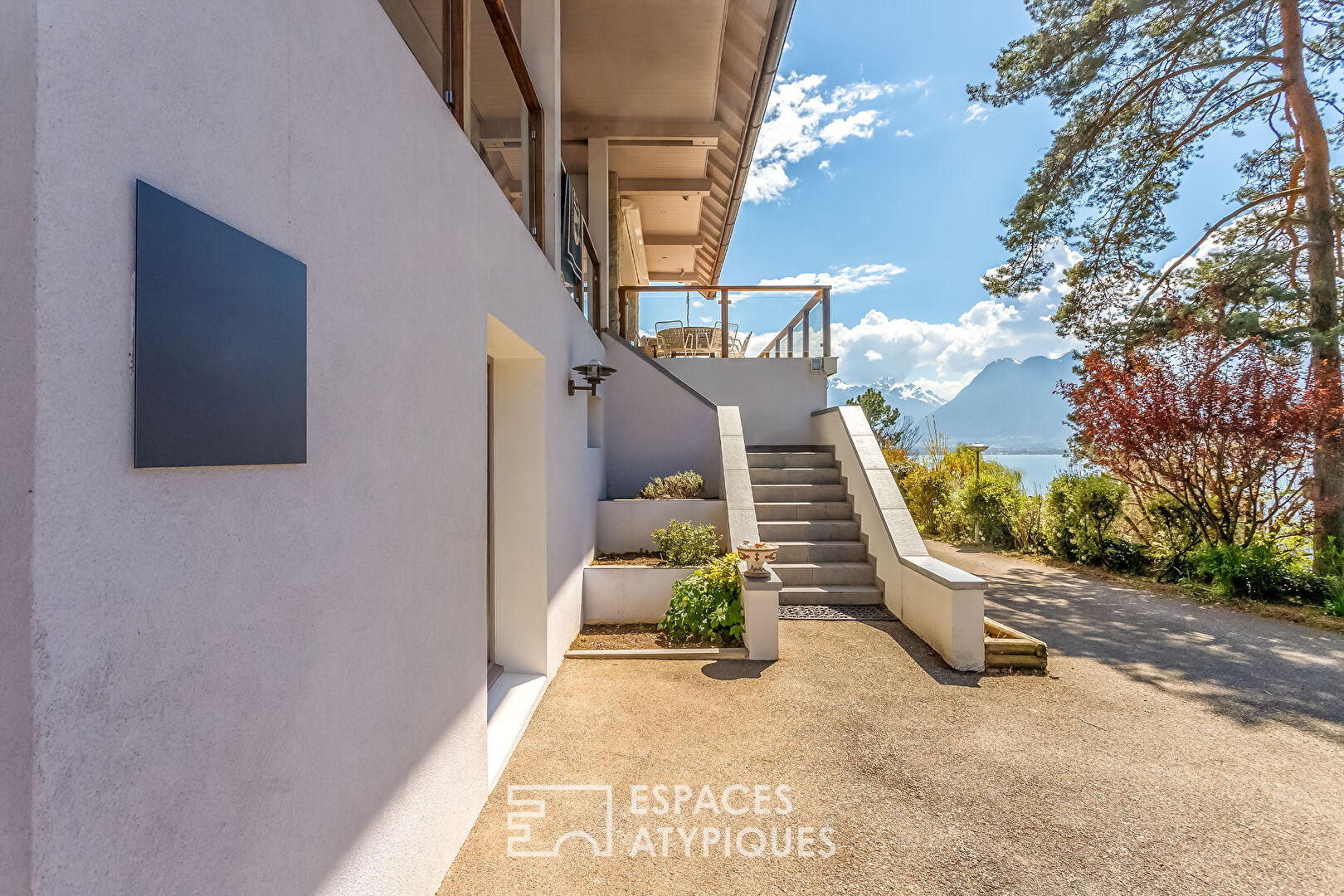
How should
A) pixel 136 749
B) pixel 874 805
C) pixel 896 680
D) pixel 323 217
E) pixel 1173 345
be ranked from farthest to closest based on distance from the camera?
1. pixel 1173 345
2. pixel 896 680
3. pixel 874 805
4. pixel 323 217
5. pixel 136 749

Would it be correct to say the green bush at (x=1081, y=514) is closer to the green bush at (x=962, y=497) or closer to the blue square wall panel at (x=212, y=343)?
the green bush at (x=962, y=497)

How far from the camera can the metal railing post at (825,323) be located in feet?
33.2

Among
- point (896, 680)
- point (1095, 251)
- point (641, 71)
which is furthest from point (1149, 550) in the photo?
point (641, 71)

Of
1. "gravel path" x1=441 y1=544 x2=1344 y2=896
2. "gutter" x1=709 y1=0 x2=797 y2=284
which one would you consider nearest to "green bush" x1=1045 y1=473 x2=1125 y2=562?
"gravel path" x1=441 y1=544 x2=1344 y2=896

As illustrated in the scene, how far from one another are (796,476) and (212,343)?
7.28m

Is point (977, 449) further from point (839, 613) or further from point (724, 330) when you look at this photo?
point (839, 613)

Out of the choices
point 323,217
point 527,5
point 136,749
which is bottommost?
point 136,749

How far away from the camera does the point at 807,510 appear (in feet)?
23.6

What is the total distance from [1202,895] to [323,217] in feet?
13.3

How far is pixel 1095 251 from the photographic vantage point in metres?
9.01

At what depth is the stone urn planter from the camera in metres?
4.75

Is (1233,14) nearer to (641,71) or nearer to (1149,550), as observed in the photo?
(1149,550)
